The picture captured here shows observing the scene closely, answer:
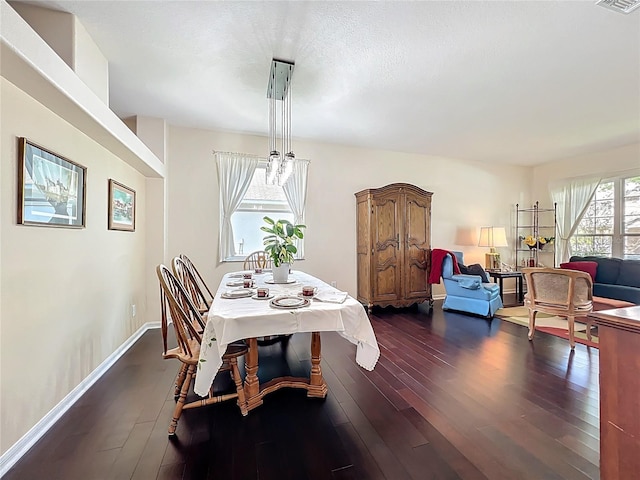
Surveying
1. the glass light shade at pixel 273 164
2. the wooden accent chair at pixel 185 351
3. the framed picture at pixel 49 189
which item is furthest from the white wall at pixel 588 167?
the framed picture at pixel 49 189

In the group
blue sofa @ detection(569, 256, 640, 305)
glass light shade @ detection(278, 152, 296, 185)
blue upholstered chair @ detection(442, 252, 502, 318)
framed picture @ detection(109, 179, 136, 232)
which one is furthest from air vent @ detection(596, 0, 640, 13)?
framed picture @ detection(109, 179, 136, 232)

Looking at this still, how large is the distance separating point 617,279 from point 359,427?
5.10 m

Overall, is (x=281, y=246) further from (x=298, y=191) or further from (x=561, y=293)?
(x=561, y=293)

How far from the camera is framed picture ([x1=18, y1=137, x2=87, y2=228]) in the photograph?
1.64 meters

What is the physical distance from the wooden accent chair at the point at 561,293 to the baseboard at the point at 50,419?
4.27 metres

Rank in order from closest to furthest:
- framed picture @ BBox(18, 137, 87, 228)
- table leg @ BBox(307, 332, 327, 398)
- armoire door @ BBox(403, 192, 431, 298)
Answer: framed picture @ BBox(18, 137, 87, 228) < table leg @ BBox(307, 332, 327, 398) < armoire door @ BBox(403, 192, 431, 298)

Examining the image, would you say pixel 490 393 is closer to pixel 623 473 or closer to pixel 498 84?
pixel 623 473

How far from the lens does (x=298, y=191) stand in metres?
4.58

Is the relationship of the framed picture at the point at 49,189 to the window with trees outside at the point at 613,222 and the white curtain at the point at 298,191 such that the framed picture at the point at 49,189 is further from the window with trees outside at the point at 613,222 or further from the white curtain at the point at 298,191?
the window with trees outside at the point at 613,222

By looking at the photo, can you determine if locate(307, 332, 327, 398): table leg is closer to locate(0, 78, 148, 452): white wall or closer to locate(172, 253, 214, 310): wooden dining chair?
locate(172, 253, 214, 310): wooden dining chair

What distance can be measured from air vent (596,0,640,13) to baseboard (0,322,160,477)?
4240mm

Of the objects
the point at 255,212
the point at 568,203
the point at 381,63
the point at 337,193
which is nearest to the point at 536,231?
the point at 568,203

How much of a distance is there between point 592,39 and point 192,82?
3.34 metres

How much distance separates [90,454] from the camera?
1.59 meters
